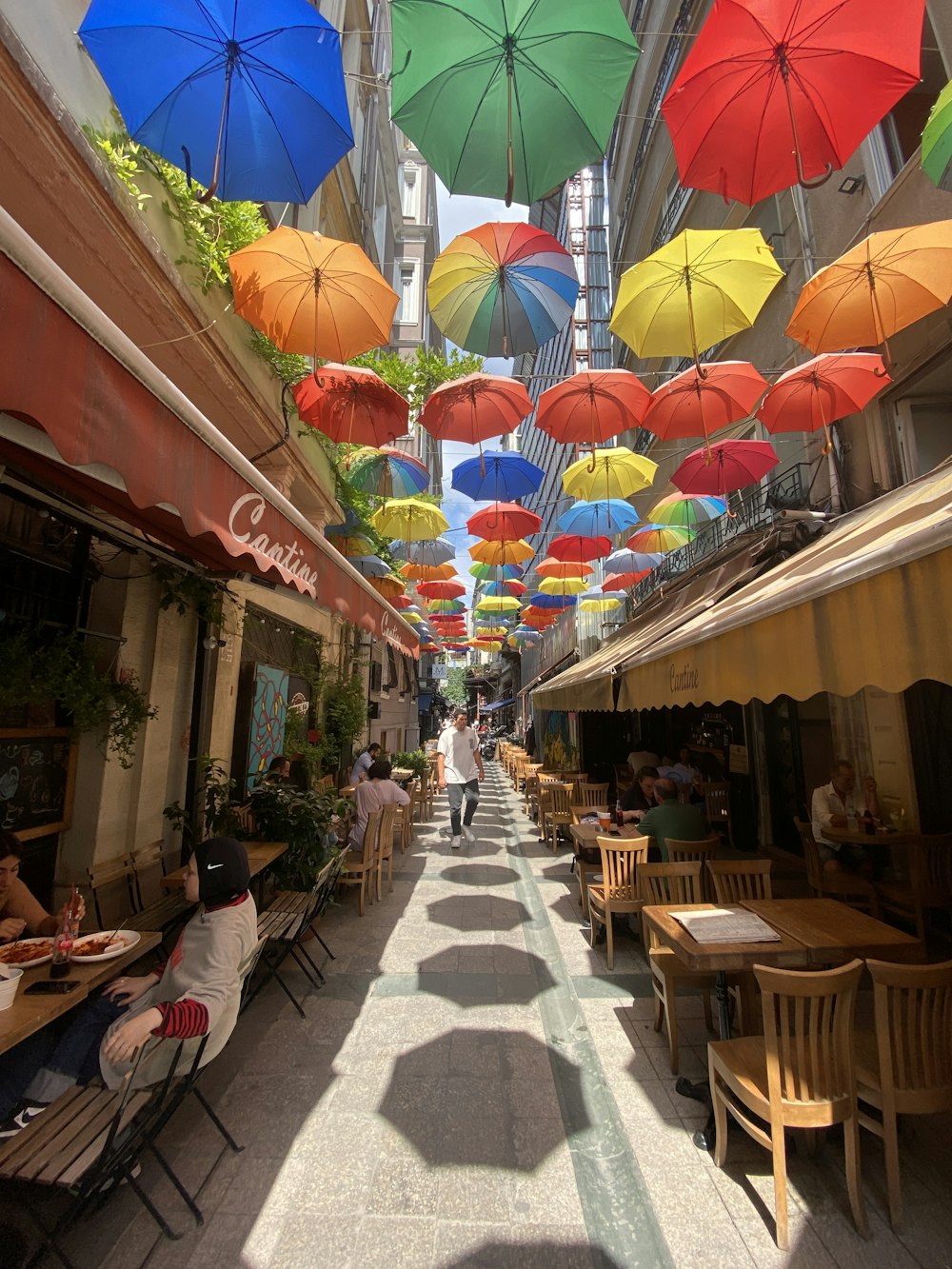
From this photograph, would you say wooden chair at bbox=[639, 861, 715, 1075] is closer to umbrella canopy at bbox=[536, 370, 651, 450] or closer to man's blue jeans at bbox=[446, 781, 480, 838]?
umbrella canopy at bbox=[536, 370, 651, 450]

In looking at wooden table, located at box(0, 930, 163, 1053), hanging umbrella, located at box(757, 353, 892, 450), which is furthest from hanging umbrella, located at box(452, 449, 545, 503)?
wooden table, located at box(0, 930, 163, 1053)

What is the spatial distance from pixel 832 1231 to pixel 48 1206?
333 centimetres

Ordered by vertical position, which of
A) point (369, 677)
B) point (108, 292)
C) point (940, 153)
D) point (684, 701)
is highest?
point (940, 153)

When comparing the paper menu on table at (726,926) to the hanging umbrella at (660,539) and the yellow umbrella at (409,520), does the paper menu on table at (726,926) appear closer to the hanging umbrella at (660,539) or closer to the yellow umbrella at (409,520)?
the yellow umbrella at (409,520)

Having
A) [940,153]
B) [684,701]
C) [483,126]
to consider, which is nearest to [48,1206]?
[684,701]

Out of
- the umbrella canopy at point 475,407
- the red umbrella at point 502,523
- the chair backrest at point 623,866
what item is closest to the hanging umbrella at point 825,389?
the umbrella canopy at point 475,407

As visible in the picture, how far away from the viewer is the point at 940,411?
6625 mm

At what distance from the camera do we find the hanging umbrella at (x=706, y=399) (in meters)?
6.97

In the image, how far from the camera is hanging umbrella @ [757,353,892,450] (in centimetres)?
610

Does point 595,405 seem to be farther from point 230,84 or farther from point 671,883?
point 671,883

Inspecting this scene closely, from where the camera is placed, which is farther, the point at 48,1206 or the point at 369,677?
the point at 369,677

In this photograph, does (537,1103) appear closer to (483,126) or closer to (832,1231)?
(832,1231)

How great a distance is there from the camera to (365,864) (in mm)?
6594

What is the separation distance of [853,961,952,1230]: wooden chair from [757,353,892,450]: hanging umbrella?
5.59 metres
